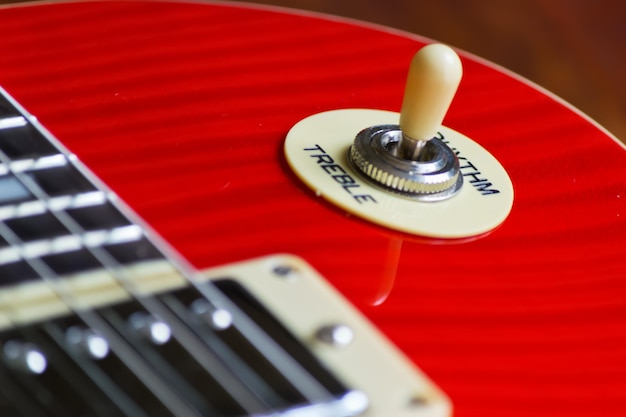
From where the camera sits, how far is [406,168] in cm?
62

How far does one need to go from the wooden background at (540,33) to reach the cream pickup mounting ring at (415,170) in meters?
1.10

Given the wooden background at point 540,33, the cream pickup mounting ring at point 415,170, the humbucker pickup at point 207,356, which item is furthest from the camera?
the wooden background at point 540,33

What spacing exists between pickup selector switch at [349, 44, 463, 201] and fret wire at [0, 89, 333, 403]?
16 cm

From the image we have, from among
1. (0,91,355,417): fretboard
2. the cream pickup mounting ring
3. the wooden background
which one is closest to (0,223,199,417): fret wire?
(0,91,355,417): fretboard

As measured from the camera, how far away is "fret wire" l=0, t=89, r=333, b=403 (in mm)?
431

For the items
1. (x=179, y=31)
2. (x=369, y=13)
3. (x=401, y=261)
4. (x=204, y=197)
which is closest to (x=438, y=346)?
(x=401, y=261)

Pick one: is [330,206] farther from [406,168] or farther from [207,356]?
[207,356]

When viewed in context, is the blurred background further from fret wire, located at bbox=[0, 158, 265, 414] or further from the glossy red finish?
fret wire, located at bbox=[0, 158, 265, 414]

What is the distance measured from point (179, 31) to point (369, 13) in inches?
44.4

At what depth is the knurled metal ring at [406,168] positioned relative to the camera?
612 millimetres

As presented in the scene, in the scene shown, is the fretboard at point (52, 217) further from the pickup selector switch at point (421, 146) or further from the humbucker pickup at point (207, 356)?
the pickup selector switch at point (421, 146)

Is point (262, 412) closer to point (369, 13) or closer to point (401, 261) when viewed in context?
point (401, 261)

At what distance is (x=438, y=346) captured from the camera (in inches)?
19.9

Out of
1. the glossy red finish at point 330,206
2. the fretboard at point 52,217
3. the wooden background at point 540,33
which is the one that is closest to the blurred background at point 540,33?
the wooden background at point 540,33
